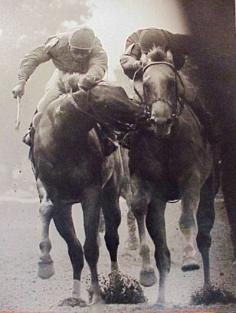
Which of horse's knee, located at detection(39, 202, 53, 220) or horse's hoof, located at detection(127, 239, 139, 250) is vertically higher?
horse's knee, located at detection(39, 202, 53, 220)

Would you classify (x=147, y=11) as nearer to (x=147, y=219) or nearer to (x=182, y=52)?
(x=182, y=52)

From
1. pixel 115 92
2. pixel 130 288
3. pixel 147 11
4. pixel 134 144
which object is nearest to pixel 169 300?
pixel 130 288

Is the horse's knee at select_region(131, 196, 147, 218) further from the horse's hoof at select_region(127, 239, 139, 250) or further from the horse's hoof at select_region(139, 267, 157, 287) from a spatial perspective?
the horse's hoof at select_region(139, 267, 157, 287)

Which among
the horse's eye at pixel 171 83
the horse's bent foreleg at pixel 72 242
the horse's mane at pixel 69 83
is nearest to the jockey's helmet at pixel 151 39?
the horse's eye at pixel 171 83

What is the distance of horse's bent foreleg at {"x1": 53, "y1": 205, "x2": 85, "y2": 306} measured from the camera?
9.27ft

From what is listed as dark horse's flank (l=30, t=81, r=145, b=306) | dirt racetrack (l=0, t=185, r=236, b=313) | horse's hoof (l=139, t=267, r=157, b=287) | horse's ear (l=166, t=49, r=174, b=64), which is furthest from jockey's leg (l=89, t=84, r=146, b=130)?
horse's hoof (l=139, t=267, r=157, b=287)

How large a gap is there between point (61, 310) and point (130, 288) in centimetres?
28

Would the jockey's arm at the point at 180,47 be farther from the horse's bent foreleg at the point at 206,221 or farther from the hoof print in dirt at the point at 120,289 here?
the hoof print in dirt at the point at 120,289

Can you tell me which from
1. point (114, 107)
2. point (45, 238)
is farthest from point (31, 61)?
point (45, 238)

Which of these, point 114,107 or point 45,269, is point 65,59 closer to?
point 114,107

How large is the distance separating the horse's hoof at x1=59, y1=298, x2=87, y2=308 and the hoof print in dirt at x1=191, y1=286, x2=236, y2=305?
0.43m

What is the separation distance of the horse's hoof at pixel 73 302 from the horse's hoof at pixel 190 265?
41 centimetres

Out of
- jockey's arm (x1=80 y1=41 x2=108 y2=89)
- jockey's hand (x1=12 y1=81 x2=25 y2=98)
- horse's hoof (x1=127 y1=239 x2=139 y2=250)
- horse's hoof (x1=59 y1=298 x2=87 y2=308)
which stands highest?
jockey's arm (x1=80 y1=41 x2=108 y2=89)

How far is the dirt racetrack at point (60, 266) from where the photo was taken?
281 cm
